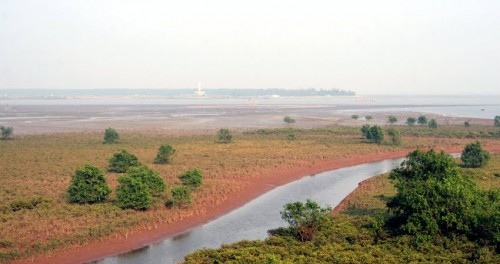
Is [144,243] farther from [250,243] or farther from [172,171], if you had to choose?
[172,171]

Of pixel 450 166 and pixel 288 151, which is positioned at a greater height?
pixel 450 166

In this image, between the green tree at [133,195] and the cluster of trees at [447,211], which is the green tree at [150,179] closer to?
the green tree at [133,195]

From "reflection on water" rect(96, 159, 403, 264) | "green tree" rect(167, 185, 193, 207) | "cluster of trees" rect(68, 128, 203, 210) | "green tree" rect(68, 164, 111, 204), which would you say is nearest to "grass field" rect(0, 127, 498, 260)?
"green tree" rect(167, 185, 193, 207)

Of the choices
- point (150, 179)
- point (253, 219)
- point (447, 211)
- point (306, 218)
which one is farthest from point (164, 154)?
point (447, 211)

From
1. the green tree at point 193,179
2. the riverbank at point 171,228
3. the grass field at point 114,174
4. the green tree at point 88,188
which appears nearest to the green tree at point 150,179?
the grass field at point 114,174

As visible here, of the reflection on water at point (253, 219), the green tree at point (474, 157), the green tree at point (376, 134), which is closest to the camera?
the reflection on water at point (253, 219)

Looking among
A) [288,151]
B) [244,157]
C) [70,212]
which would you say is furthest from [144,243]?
[288,151]

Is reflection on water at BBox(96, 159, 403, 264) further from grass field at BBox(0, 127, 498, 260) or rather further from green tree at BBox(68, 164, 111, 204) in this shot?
green tree at BBox(68, 164, 111, 204)
